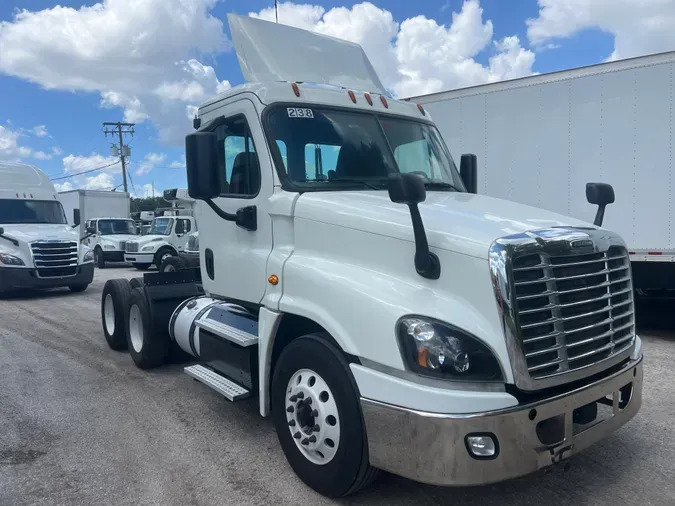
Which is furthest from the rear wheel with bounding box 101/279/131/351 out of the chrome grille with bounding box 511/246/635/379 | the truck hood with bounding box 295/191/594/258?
the chrome grille with bounding box 511/246/635/379

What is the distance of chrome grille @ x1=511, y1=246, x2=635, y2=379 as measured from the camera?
9.56 feet

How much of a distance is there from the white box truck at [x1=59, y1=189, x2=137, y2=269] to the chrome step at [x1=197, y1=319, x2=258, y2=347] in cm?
1699

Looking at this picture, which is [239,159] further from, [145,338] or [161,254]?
[161,254]

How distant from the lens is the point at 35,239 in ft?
42.7

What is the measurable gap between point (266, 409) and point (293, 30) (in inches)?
132

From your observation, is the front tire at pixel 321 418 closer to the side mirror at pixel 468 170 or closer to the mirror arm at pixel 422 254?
the mirror arm at pixel 422 254

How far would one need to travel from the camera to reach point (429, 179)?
14.7 ft

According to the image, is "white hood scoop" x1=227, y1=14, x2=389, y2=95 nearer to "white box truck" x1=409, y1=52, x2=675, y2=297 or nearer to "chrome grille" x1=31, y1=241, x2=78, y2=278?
"white box truck" x1=409, y1=52, x2=675, y2=297

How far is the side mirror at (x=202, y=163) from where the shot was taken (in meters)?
3.99

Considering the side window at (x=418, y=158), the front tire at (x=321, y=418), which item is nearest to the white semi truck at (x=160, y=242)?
the side window at (x=418, y=158)

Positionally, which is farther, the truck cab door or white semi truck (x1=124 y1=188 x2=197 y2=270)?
white semi truck (x1=124 y1=188 x2=197 y2=270)

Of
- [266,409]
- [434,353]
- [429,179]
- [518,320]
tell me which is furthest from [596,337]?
[266,409]

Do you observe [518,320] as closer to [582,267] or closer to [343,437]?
[582,267]

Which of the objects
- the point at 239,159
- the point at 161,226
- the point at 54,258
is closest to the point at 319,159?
the point at 239,159
